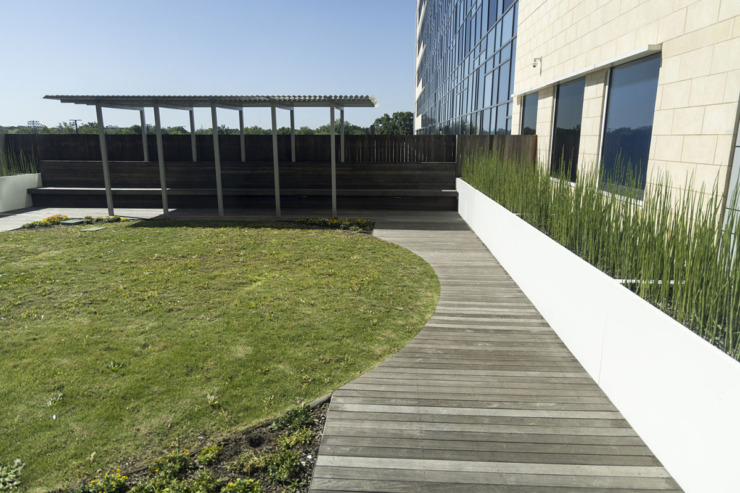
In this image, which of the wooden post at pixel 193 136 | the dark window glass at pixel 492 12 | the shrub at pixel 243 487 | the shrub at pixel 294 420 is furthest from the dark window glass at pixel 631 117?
the wooden post at pixel 193 136

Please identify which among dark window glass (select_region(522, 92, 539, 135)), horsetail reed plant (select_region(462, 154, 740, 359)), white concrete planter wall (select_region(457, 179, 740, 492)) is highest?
dark window glass (select_region(522, 92, 539, 135))

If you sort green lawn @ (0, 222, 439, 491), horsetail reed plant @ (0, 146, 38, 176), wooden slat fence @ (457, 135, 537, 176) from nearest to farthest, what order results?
green lawn @ (0, 222, 439, 491), wooden slat fence @ (457, 135, 537, 176), horsetail reed plant @ (0, 146, 38, 176)

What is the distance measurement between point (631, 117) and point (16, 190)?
12.6m

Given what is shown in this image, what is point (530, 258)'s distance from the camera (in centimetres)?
483

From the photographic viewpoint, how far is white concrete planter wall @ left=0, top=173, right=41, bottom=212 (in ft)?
34.5

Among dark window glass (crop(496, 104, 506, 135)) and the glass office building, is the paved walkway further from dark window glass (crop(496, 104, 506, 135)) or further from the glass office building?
the glass office building

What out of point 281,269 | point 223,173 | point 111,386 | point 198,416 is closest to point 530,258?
point 281,269

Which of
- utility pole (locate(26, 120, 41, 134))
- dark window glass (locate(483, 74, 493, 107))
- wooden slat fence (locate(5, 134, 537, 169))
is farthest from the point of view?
utility pole (locate(26, 120, 41, 134))

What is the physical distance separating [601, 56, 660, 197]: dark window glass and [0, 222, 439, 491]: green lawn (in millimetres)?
2798

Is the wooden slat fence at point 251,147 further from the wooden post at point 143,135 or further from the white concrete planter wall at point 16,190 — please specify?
the white concrete planter wall at point 16,190

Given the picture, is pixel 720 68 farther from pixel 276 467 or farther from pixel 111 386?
pixel 111 386

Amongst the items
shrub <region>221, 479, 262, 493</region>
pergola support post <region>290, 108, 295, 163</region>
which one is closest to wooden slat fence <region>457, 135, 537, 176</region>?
pergola support post <region>290, 108, 295, 163</region>

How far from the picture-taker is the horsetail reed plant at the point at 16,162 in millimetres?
11023

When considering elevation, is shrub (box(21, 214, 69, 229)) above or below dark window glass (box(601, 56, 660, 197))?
below
